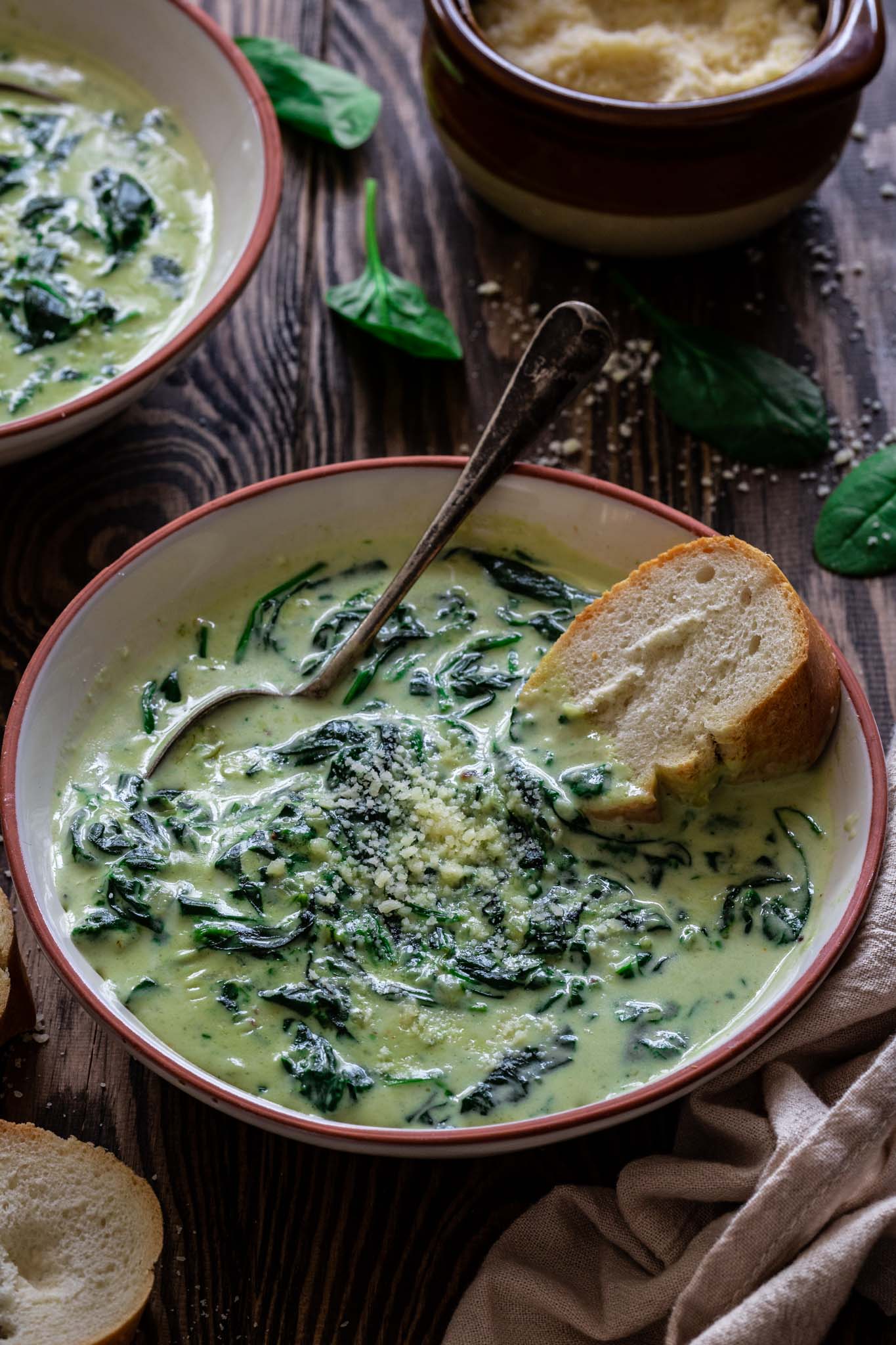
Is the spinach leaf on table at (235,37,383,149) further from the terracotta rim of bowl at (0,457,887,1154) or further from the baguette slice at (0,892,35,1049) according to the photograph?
the baguette slice at (0,892,35,1049)

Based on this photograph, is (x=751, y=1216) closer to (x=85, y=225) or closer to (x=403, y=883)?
(x=403, y=883)

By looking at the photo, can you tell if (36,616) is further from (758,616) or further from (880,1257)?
(880,1257)

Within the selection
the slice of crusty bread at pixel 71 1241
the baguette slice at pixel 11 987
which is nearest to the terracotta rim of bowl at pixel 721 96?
the baguette slice at pixel 11 987

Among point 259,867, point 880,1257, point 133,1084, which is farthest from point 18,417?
point 880,1257

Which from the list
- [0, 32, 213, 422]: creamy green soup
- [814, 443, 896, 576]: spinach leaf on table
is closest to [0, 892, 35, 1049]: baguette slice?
[0, 32, 213, 422]: creamy green soup

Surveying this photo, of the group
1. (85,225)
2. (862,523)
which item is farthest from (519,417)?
(85,225)

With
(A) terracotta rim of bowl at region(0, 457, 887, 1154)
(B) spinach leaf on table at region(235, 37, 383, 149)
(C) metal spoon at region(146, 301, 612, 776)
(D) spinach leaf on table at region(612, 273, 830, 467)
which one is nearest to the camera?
(A) terracotta rim of bowl at region(0, 457, 887, 1154)
